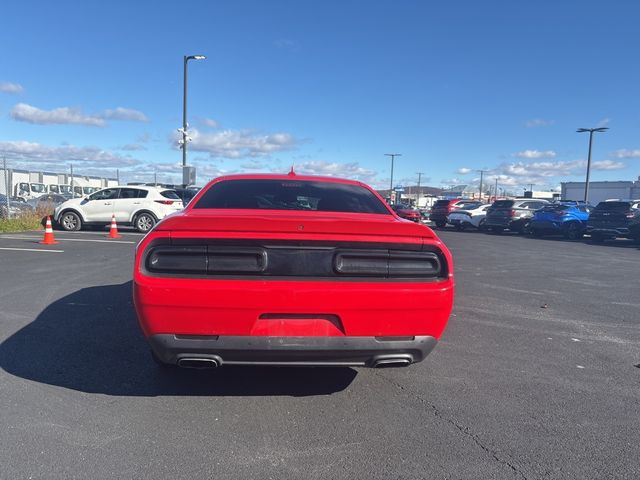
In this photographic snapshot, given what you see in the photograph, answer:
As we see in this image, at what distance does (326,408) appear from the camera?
11.4 feet

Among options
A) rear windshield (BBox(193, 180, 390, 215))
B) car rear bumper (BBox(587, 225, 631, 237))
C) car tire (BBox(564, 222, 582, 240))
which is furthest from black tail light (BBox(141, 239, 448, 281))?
car tire (BBox(564, 222, 582, 240))

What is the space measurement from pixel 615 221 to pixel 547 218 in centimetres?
299

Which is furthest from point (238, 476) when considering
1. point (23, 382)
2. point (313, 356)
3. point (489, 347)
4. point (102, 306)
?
point (102, 306)

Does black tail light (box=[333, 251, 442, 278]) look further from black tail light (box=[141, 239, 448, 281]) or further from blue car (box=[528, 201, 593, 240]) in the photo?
blue car (box=[528, 201, 593, 240])

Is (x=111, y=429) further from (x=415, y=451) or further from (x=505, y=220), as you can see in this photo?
(x=505, y=220)

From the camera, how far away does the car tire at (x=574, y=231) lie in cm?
2042

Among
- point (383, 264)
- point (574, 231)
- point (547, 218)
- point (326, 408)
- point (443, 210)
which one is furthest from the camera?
point (443, 210)

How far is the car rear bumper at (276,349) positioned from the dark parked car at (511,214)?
2142 centimetres

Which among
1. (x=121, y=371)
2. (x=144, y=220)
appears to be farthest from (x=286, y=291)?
(x=144, y=220)

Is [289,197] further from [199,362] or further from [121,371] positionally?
[121,371]

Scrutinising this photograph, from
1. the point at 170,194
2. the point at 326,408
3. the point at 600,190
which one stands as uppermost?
the point at 600,190

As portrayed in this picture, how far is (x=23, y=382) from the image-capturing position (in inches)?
147

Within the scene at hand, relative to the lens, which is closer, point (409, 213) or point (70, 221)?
point (70, 221)

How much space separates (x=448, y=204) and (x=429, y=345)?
2526cm
